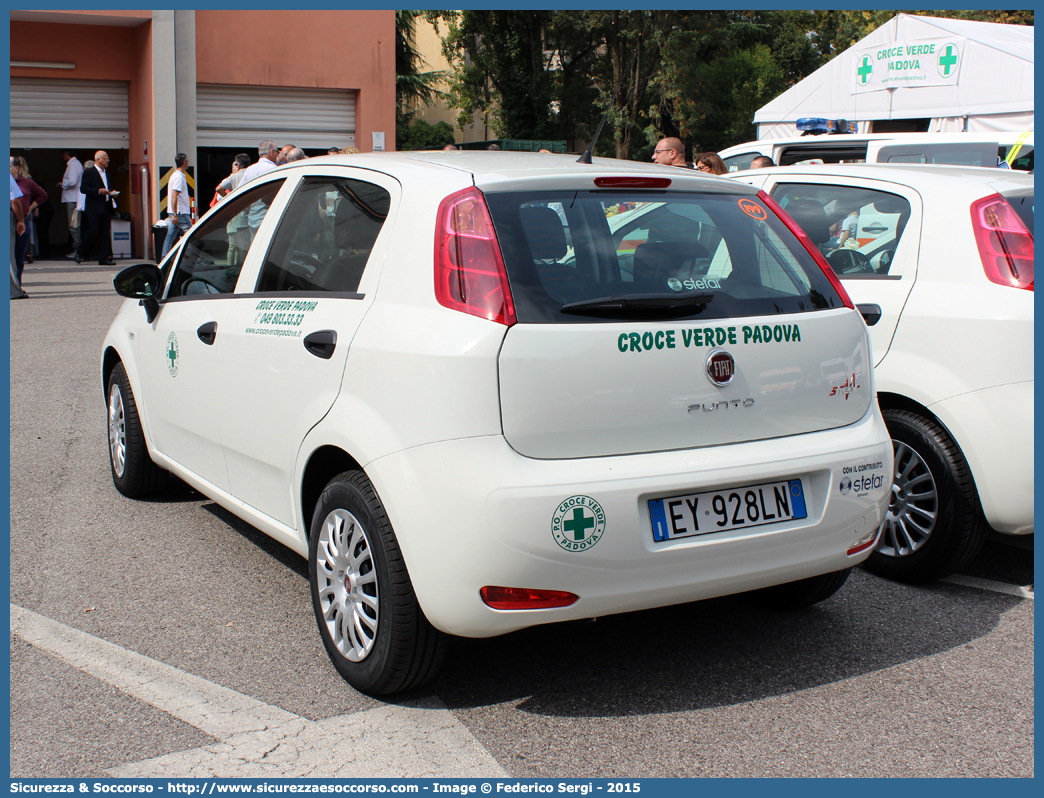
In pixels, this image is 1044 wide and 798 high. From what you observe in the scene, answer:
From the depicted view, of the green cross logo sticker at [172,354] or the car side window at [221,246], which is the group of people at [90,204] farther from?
the green cross logo sticker at [172,354]

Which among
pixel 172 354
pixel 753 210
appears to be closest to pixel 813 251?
pixel 753 210

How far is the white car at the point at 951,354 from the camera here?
3879 millimetres

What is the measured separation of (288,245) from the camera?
3.76m

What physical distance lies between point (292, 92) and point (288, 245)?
19.1 meters

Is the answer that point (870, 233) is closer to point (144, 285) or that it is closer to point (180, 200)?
point (144, 285)

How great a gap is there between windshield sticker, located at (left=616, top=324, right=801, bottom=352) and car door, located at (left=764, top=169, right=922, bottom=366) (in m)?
0.90

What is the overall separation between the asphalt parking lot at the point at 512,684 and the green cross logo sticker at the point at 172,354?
0.39 m

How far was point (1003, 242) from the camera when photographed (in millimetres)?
4039

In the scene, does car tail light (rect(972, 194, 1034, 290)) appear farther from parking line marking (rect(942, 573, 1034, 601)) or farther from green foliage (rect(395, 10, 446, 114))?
green foliage (rect(395, 10, 446, 114))

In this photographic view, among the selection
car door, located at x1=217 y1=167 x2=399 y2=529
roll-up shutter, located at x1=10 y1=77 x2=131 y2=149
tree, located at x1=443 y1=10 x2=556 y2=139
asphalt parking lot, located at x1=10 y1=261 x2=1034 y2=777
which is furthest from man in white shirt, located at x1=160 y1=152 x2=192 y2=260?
tree, located at x1=443 y1=10 x2=556 y2=139

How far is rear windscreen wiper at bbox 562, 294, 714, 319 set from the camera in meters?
2.89

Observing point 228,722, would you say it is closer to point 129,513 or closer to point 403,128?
point 129,513

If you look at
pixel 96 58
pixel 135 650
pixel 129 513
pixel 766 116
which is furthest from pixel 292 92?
pixel 135 650

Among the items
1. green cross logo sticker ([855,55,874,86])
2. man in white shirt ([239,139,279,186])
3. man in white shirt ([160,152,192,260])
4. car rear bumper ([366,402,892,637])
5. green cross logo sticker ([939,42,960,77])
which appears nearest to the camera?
car rear bumper ([366,402,892,637])
